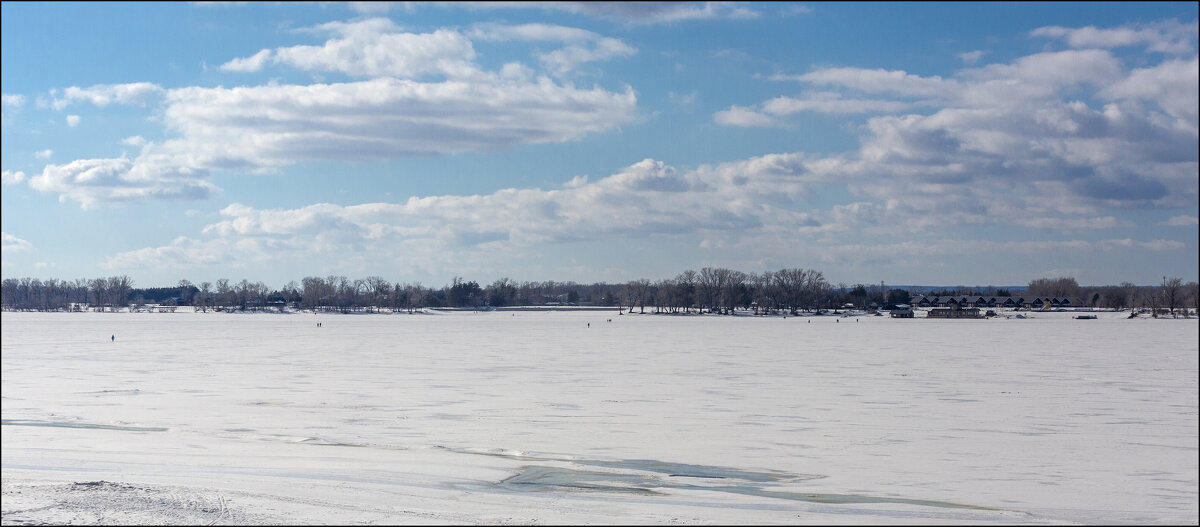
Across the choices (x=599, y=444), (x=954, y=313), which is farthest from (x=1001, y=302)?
(x=599, y=444)

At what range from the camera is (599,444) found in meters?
13.9

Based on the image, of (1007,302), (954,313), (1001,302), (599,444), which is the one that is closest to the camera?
(599,444)

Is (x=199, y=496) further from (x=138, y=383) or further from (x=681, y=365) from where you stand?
(x=681, y=365)

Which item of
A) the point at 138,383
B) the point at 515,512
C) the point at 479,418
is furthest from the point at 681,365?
the point at 515,512

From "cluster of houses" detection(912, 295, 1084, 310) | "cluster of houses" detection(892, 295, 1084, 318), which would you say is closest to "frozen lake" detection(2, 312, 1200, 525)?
"cluster of houses" detection(892, 295, 1084, 318)

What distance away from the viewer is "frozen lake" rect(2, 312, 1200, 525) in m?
9.49

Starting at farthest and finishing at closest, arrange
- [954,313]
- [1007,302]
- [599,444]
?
1. [1007,302]
2. [954,313]
3. [599,444]

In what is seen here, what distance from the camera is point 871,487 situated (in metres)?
10.7

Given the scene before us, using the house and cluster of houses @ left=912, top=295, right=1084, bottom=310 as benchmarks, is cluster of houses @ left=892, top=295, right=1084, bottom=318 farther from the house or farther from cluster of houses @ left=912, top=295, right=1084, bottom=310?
the house

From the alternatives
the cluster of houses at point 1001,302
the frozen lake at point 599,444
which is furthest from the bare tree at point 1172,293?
the frozen lake at point 599,444

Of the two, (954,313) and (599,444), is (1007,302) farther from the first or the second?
(599,444)

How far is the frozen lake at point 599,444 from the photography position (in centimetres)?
949

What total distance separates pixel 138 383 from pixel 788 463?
59.1ft

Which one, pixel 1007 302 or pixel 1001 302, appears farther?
pixel 1001 302
